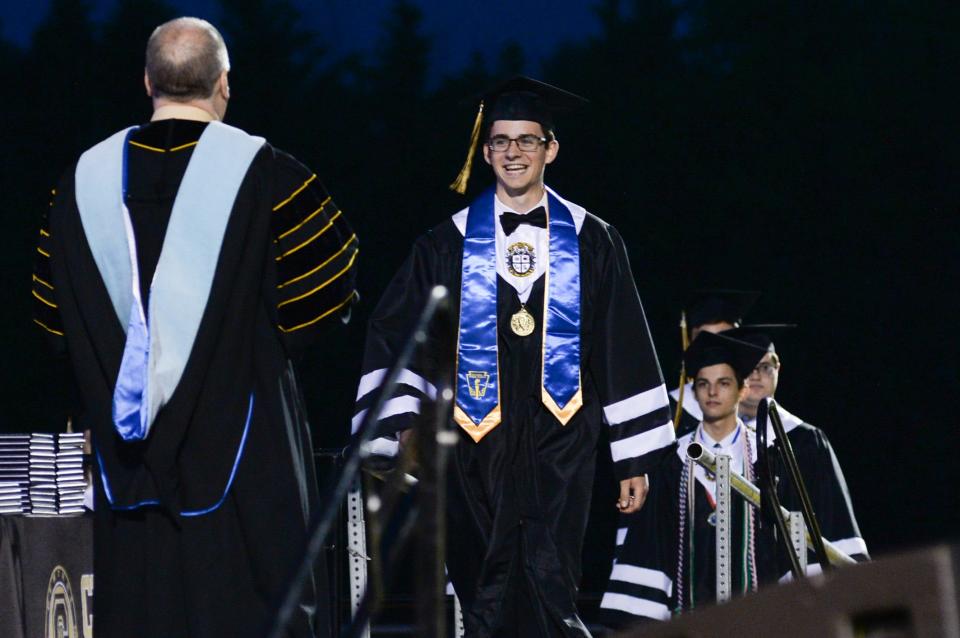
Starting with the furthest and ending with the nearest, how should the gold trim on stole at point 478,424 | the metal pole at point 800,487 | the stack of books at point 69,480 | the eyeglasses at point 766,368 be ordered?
1. the eyeglasses at point 766,368
2. the stack of books at point 69,480
3. the metal pole at point 800,487
4. the gold trim on stole at point 478,424

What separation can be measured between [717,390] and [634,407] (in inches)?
108

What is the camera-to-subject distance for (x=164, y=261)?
373cm

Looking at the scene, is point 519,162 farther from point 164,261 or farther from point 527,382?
point 164,261

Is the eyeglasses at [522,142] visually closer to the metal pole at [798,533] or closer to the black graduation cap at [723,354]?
the metal pole at [798,533]

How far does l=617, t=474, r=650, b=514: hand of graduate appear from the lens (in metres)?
5.27

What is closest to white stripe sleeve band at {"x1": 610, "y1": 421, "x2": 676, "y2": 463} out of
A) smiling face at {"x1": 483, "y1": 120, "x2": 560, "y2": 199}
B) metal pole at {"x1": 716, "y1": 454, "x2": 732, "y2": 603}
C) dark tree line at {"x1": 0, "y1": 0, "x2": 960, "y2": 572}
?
smiling face at {"x1": 483, "y1": 120, "x2": 560, "y2": 199}

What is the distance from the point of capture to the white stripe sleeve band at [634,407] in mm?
5332

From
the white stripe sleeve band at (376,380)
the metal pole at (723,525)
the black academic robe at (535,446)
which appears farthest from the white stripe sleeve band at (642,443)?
the metal pole at (723,525)

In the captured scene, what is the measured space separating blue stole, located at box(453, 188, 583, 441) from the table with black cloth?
1638 millimetres

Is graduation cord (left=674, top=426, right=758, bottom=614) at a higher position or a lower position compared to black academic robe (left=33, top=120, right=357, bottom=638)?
lower

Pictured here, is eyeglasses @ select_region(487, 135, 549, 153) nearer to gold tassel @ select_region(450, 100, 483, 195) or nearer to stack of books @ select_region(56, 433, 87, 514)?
gold tassel @ select_region(450, 100, 483, 195)

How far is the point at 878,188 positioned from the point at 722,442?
8466 mm

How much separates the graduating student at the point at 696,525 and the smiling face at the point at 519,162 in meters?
2.26

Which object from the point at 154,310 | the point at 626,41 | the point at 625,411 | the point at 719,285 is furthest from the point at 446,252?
the point at 626,41
